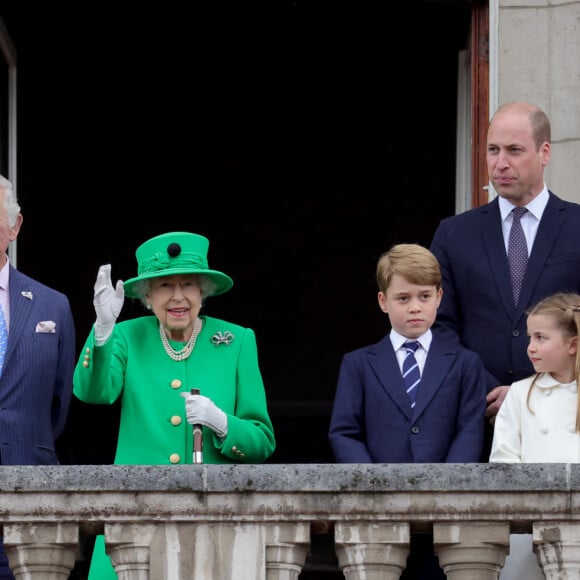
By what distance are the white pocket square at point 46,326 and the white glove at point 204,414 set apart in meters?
0.51

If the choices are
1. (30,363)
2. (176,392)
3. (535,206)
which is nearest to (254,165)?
(535,206)

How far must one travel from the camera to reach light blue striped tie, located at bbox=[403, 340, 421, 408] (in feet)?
20.6

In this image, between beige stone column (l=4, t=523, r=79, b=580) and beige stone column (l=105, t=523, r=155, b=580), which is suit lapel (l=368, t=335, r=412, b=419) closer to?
beige stone column (l=105, t=523, r=155, b=580)

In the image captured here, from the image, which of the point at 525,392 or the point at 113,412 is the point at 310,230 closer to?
the point at 113,412

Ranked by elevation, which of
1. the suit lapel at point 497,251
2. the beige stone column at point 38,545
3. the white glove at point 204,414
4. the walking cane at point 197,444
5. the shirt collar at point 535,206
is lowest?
the beige stone column at point 38,545

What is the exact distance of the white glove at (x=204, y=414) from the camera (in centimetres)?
607

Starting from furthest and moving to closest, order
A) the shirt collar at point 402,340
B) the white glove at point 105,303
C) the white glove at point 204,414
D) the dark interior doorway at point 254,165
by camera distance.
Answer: the dark interior doorway at point 254,165, the shirt collar at point 402,340, the white glove at point 204,414, the white glove at point 105,303

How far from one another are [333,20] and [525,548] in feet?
18.1

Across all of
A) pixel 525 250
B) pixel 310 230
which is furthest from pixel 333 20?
pixel 525 250

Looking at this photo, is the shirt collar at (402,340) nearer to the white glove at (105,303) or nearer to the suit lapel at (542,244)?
the suit lapel at (542,244)

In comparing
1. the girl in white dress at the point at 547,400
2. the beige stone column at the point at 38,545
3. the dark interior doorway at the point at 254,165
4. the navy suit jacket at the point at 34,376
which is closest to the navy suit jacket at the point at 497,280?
the girl in white dress at the point at 547,400

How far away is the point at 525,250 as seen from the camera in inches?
264

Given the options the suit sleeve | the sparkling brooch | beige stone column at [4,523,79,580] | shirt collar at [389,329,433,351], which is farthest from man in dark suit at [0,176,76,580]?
shirt collar at [389,329,433,351]

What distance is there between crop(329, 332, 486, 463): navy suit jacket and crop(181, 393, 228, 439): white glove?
13.4 inches
